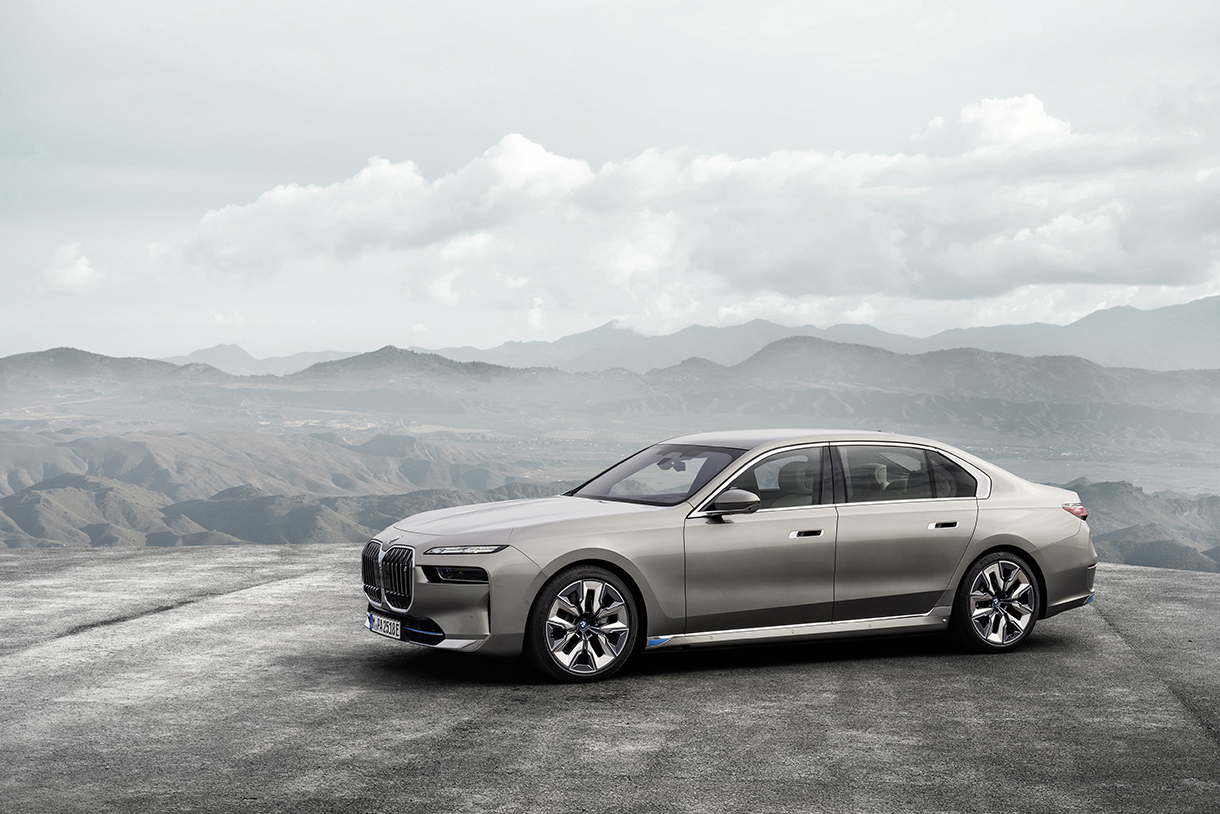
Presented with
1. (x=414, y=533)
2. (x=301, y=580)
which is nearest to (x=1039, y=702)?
(x=414, y=533)

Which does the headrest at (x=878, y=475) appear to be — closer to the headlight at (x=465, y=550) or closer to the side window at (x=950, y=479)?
the side window at (x=950, y=479)

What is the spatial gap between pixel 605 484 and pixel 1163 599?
6380 millimetres

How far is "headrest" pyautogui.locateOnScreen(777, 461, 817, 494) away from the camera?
7766 millimetres

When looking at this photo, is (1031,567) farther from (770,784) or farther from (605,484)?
(770,784)

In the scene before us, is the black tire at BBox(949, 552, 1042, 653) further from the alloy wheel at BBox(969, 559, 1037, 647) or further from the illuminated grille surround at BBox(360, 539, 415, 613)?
the illuminated grille surround at BBox(360, 539, 415, 613)

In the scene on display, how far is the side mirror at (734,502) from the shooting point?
7.19 m

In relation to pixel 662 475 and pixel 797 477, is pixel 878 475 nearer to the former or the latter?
pixel 797 477

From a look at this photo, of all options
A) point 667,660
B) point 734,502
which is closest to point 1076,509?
point 734,502

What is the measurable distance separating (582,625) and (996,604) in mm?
3112

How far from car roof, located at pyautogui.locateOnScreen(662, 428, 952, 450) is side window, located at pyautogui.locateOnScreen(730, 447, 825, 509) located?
0.35 feet

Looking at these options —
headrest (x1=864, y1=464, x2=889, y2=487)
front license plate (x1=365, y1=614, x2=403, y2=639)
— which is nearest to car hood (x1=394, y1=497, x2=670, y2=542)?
front license plate (x1=365, y1=614, x2=403, y2=639)

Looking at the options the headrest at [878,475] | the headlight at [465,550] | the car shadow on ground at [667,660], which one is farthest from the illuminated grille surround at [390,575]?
the headrest at [878,475]

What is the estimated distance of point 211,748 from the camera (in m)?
5.57

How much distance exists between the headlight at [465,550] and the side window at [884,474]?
2.48 m
